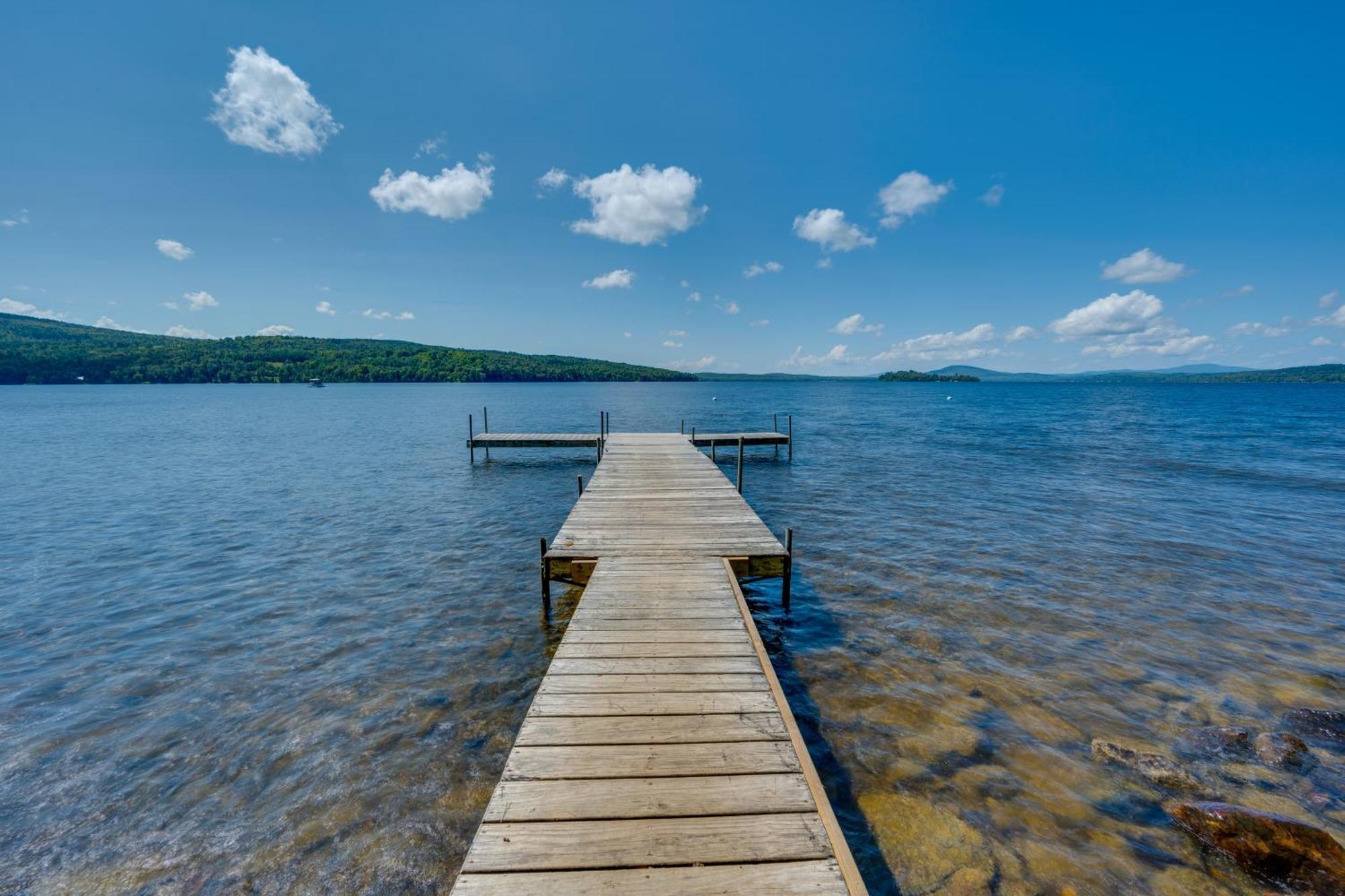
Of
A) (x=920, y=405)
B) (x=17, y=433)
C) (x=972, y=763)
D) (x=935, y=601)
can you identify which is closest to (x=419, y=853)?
(x=972, y=763)

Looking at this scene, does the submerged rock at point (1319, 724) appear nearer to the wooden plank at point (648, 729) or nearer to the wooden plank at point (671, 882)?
the wooden plank at point (648, 729)

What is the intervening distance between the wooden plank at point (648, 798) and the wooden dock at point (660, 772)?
0.01 metres

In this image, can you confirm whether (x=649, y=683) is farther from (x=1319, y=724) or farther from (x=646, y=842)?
(x=1319, y=724)

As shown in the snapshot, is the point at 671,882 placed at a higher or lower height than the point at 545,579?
higher

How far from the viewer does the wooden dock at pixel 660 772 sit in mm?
3338

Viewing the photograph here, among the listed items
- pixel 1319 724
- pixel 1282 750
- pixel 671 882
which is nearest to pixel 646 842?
pixel 671 882

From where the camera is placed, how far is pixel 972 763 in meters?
6.26

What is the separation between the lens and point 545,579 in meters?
9.45

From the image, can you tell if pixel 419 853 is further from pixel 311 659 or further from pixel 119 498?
pixel 119 498

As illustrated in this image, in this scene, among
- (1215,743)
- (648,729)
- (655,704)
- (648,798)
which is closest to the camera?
(648,798)

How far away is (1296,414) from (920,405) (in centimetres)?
4351

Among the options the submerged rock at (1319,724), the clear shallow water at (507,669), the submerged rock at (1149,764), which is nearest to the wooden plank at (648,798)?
the clear shallow water at (507,669)

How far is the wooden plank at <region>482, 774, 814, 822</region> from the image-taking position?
3797mm

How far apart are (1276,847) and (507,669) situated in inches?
350
